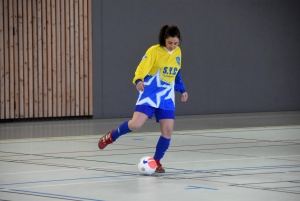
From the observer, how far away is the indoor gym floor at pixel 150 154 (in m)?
5.82

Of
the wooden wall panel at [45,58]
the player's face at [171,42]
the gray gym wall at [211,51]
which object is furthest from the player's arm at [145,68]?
the gray gym wall at [211,51]

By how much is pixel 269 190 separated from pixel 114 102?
949cm

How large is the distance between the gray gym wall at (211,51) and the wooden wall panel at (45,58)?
12.6 inches

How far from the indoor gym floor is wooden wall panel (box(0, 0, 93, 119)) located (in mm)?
992

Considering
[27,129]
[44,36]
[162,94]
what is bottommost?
[27,129]

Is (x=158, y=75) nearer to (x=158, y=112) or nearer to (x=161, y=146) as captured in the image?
(x=158, y=112)

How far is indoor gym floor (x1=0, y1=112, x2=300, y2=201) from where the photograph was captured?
5.82 meters

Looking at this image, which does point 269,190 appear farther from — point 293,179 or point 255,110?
point 255,110

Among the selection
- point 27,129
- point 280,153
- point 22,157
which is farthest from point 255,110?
point 22,157

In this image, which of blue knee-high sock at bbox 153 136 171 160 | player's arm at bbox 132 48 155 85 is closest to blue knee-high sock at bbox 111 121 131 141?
blue knee-high sock at bbox 153 136 171 160

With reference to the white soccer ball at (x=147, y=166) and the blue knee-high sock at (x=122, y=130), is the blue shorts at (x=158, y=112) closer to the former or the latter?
the blue knee-high sock at (x=122, y=130)

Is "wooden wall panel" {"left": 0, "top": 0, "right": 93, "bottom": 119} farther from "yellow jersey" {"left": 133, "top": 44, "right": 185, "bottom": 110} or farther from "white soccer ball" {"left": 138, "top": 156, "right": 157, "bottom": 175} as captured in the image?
"white soccer ball" {"left": 138, "top": 156, "right": 157, "bottom": 175}

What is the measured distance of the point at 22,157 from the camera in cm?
845

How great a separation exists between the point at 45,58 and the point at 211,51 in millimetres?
4172
